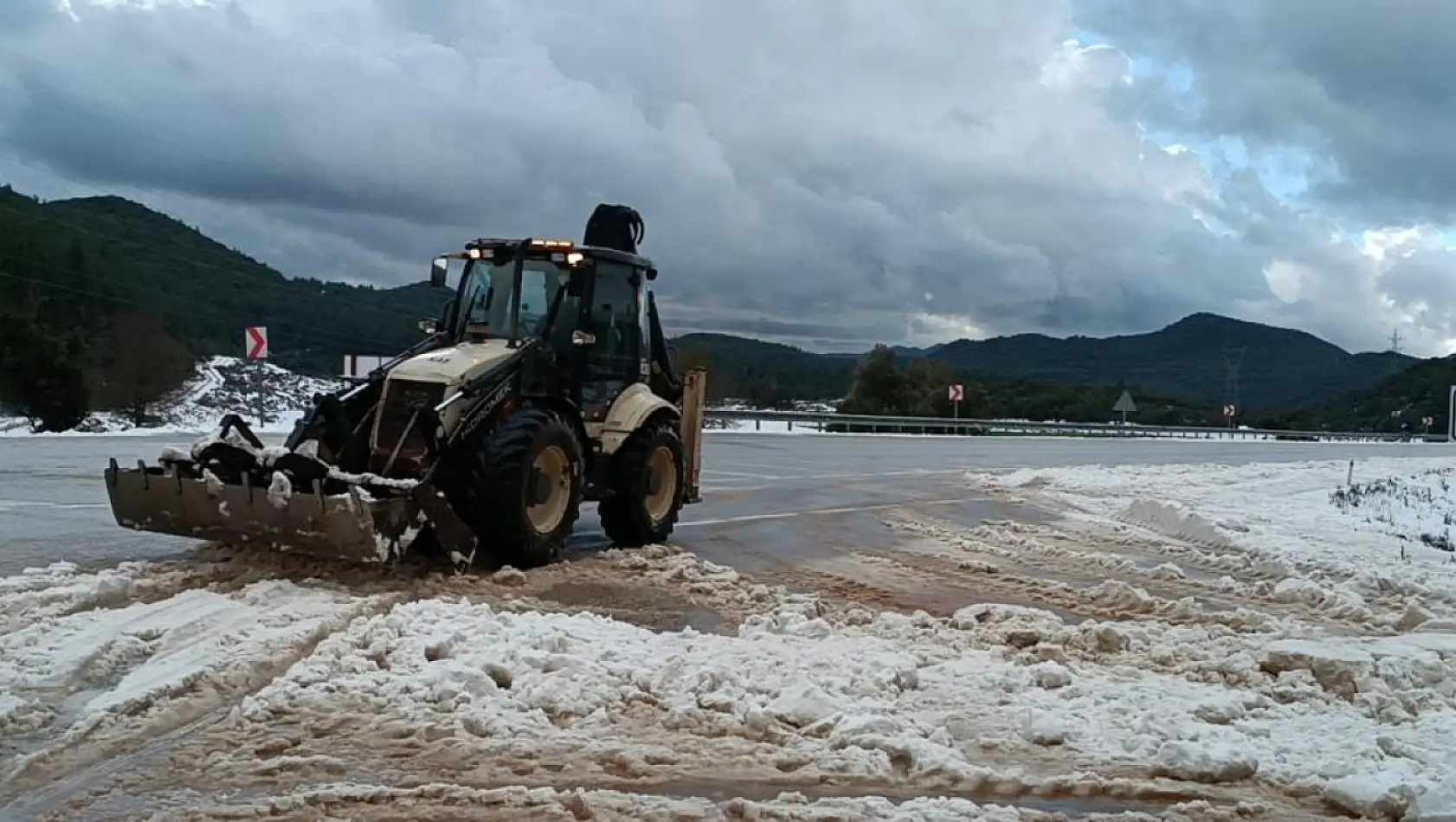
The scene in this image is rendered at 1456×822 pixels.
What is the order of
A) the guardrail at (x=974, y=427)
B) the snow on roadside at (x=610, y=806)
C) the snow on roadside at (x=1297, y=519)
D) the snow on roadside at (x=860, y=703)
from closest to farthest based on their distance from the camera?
the snow on roadside at (x=610, y=806), the snow on roadside at (x=860, y=703), the snow on roadside at (x=1297, y=519), the guardrail at (x=974, y=427)

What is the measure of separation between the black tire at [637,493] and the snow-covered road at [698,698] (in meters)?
1.37

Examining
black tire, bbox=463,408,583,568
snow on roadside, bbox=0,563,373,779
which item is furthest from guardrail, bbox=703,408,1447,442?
snow on roadside, bbox=0,563,373,779

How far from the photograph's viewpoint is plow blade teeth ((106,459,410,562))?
805cm

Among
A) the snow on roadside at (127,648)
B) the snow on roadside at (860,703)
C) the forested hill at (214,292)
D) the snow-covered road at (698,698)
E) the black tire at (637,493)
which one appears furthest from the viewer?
the forested hill at (214,292)

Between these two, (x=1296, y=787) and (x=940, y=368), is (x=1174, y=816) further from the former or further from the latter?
(x=940, y=368)

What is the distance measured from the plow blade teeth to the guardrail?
2764cm

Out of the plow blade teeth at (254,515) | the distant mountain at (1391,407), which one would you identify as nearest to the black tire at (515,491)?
the plow blade teeth at (254,515)

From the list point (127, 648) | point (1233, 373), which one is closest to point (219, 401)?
point (127, 648)

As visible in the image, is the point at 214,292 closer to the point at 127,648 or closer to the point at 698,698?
the point at 127,648

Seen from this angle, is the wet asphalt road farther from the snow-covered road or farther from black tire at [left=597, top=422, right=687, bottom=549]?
the snow-covered road

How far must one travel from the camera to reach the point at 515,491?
9.07 meters

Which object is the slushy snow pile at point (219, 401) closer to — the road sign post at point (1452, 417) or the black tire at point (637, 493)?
the black tire at point (637, 493)

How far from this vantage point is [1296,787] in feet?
16.6

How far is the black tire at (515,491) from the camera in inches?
356
